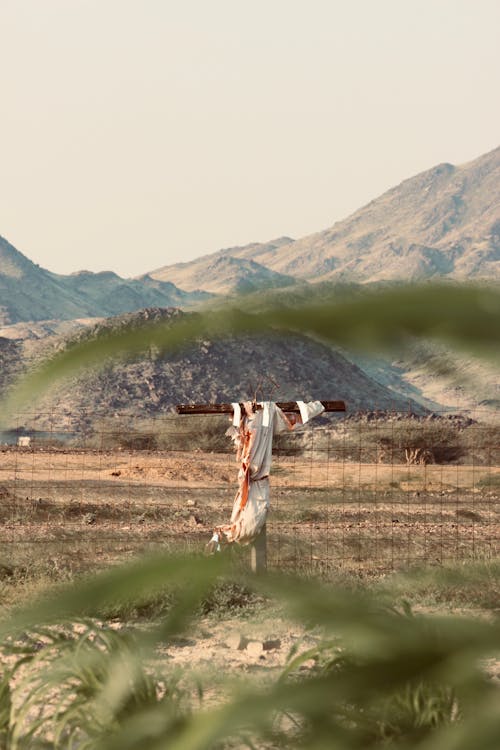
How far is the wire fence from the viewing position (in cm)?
1162

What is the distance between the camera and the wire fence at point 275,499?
11.6 metres

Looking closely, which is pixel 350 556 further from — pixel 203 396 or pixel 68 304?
pixel 68 304

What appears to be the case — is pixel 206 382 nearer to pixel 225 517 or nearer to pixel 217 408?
pixel 225 517

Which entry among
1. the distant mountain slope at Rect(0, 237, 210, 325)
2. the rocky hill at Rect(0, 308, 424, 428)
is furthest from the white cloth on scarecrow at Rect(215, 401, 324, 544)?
the distant mountain slope at Rect(0, 237, 210, 325)

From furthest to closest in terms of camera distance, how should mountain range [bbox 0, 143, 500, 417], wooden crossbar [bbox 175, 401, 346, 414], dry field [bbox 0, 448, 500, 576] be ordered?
dry field [bbox 0, 448, 500, 576], wooden crossbar [bbox 175, 401, 346, 414], mountain range [bbox 0, 143, 500, 417]

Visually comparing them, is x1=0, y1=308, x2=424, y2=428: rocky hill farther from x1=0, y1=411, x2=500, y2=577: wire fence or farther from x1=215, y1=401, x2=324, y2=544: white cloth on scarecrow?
x1=215, y1=401, x2=324, y2=544: white cloth on scarecrow

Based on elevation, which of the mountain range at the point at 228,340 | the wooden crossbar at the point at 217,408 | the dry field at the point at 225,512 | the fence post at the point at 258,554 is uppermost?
the mountain range at the point at 228,340

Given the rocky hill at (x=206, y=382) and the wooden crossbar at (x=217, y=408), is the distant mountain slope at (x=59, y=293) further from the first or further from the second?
the wooden crossbar at (x=217, y=408)

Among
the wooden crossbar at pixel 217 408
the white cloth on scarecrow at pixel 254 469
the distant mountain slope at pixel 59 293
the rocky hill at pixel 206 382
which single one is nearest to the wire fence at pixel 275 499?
the white cloth on scarecrow at pixel 254 469

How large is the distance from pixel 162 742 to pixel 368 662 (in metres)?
0.16

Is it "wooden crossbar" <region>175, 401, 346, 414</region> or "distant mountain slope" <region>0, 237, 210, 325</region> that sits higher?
"distant mountain slope" <region>0, 237, 210, 325</region>

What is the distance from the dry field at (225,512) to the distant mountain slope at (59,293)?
6219 cm

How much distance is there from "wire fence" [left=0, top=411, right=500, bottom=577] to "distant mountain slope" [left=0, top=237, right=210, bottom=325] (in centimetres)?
5595

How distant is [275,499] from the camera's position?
61.6ft
